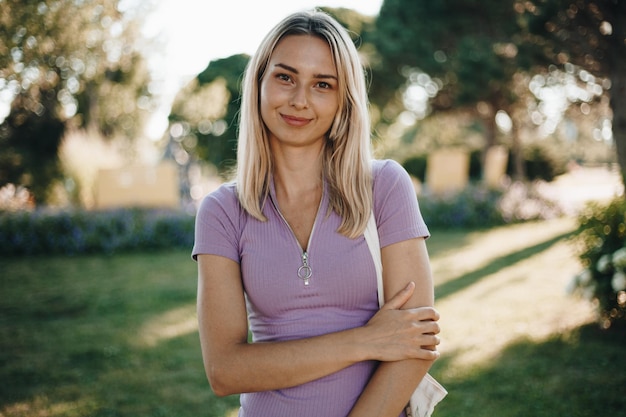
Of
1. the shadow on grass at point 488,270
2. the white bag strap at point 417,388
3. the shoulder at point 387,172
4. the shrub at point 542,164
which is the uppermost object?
the shoulder at point 387,172

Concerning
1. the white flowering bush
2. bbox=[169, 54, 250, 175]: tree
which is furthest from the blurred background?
bbox=[169, 54, 250, 175]: tree

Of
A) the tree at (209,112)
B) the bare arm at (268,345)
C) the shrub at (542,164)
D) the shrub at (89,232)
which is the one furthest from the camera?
the tree at (209,112)

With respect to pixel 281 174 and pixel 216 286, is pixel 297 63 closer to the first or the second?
pixel 281 174

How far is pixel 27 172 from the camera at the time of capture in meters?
→ 15.9

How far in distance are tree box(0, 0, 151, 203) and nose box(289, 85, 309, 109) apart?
3931 millimetres

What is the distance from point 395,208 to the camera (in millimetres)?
1722

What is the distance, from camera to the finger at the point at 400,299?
1.63 metres

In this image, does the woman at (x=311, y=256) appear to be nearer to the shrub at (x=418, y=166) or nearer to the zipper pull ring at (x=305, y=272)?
the zipper pull ring at (x=305, y=272)

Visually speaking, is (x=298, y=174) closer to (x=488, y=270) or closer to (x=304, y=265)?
(x=304, y=265)

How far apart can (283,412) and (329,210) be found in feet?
2.09

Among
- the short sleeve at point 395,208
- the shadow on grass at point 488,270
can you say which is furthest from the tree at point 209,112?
the short sleeve at point 395,208

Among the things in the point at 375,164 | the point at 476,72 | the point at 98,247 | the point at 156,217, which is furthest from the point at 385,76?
the point at 375,164

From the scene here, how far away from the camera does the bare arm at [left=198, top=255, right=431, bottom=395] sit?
1.57m

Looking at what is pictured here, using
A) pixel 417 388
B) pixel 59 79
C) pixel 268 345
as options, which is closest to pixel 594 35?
pixel 417 388
